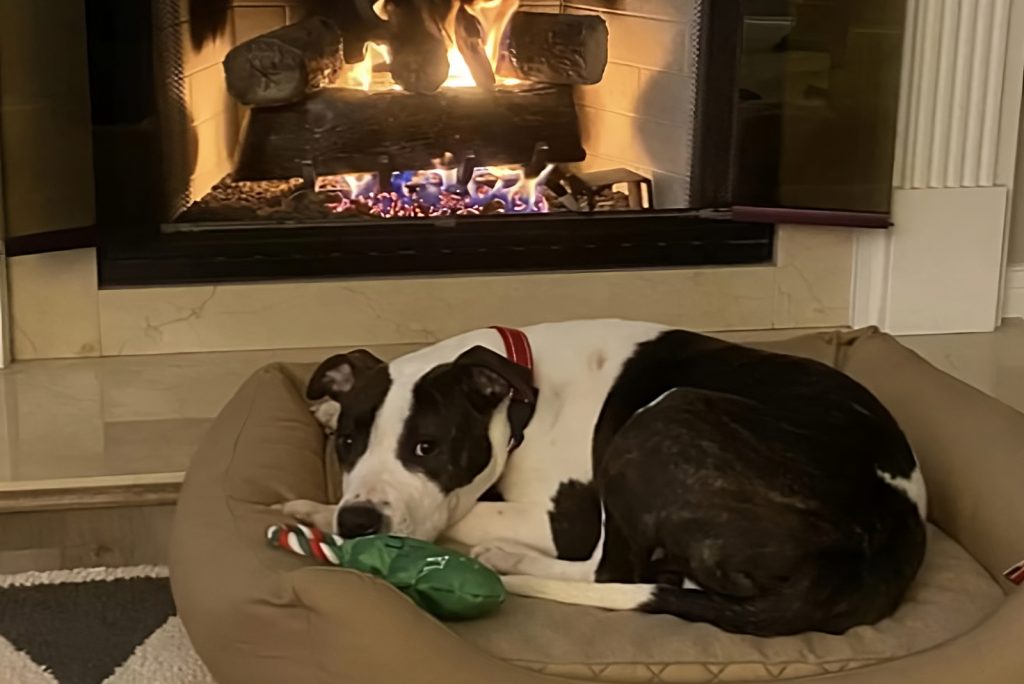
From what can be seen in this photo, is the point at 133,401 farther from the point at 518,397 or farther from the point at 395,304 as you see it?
the point at 518,397

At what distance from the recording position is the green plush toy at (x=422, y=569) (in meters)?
1.91

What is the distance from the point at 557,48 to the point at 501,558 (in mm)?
1526

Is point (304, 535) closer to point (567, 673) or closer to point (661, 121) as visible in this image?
point (567, 673)

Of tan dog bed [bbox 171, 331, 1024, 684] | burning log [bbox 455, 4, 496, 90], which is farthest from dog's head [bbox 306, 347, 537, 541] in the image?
burning log [bbox 455, 4, 496, 90]

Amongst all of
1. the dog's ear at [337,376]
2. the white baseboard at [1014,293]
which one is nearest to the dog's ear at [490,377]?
the dog's ear at [337,376]

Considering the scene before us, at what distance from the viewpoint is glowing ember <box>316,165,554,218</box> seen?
3.31m

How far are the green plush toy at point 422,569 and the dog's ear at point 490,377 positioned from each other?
0.31 metres

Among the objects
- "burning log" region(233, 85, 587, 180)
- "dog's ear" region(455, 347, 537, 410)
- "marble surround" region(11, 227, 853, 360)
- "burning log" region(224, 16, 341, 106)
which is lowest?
"marble surround" region(11, 227, 853, 360)

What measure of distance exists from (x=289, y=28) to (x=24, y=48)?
0.59 metres

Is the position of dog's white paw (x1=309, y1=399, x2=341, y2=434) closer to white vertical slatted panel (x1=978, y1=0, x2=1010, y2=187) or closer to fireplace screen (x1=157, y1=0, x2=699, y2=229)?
fireplace screen (x1=157, y1=0, x2=699, y2=229)

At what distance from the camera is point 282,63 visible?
3184mm

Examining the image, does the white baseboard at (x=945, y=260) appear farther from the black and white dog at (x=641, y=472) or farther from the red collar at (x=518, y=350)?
the red collar at (x=518, y=350)

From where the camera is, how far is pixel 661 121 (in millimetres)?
3369

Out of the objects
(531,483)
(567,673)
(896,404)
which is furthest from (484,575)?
(896,404)
